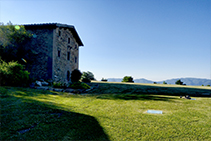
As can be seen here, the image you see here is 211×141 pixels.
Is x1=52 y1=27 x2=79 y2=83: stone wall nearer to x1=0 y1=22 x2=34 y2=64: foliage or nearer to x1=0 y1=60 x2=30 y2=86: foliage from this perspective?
x1=0 y1=22 x2=34 y2=64: foliage

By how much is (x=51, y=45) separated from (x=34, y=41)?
2317 mm

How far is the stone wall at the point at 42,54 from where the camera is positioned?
1359 centimetres

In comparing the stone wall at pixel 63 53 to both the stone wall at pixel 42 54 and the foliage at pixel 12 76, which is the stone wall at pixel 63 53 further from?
the foliage at pixel 12 76

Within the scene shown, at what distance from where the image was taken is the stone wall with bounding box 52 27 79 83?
14.1 m

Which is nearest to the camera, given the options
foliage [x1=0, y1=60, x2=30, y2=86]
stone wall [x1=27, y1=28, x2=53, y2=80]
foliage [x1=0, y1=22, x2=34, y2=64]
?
foliage [x1=0, y1=60, x2=30, y2=86]

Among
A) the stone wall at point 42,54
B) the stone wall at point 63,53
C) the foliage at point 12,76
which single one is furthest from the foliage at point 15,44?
the foliage at point 12,76

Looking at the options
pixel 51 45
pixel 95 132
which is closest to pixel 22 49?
pixel 51 45

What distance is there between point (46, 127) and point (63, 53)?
14.3 metres

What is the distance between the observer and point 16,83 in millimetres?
8930

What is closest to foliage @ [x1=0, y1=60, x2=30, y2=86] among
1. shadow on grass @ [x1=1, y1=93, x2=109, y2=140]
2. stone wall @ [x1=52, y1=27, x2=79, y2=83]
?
stone wall @ [x1=52, y1=27, x2=79, y2=83]

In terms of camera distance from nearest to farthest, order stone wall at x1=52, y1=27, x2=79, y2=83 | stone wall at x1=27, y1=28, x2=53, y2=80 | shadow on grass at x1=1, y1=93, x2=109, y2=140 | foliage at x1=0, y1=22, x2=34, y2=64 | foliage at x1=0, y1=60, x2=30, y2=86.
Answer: shadow on grass at x1=1, y1=93, x2=109, y2=140, foliage at x1=0, y1=60, x2=30, y2=86, foliage at x1=0, y1=22, x2=34, y2=64, stone wall at x1=27, y1=28, x2=53, y2=80, stone wall at x1=52, y1=27, x2=79, y2=83

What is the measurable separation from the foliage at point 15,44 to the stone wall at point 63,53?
2703mm

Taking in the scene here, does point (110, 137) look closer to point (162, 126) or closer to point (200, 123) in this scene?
point (162, 126)

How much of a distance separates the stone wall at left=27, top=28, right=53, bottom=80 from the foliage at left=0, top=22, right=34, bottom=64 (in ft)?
2.04
